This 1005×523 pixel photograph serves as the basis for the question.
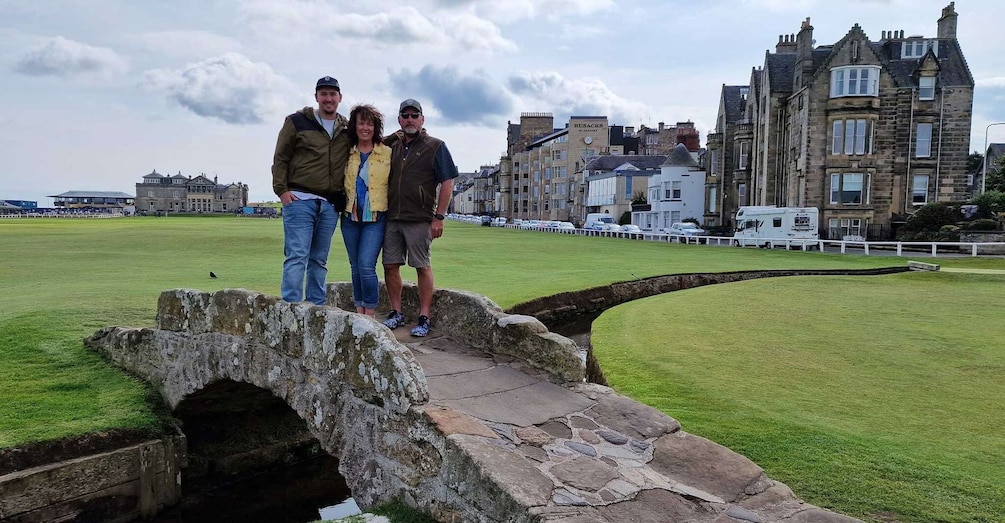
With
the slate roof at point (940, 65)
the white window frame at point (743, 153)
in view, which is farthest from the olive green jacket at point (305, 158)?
the white window frame at point (743, 153)

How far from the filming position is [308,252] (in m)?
7.70

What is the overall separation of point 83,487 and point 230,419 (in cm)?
288

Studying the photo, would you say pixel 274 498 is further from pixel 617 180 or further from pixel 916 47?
pixel 617 180

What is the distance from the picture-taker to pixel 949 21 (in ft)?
158

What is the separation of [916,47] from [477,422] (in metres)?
53.8

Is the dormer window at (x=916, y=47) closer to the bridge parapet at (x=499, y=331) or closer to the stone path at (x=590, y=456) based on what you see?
the bridge parapet at (x=499, y=331)

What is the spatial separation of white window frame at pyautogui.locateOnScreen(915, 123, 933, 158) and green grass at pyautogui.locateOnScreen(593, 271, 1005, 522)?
32963 millimetres

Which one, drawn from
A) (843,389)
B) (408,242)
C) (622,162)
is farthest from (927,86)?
(408,242)

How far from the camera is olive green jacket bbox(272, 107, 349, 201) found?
24.1 feet

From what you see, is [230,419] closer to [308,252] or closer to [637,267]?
[308,252]

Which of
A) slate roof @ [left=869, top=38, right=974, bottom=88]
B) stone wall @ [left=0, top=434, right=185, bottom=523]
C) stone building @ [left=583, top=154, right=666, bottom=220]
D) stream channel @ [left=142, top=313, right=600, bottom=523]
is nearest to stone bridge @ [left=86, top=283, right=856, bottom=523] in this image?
stone wall @ [left=0, top=434, right=185, bottom=523]

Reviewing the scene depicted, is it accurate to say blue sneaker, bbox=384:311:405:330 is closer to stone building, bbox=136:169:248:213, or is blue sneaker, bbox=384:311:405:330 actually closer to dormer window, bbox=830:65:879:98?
dormer window, bbox=830:65:879:98

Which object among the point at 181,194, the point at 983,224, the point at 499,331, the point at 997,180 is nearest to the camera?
the point at 499,331

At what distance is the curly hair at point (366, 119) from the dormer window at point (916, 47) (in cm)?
5120
